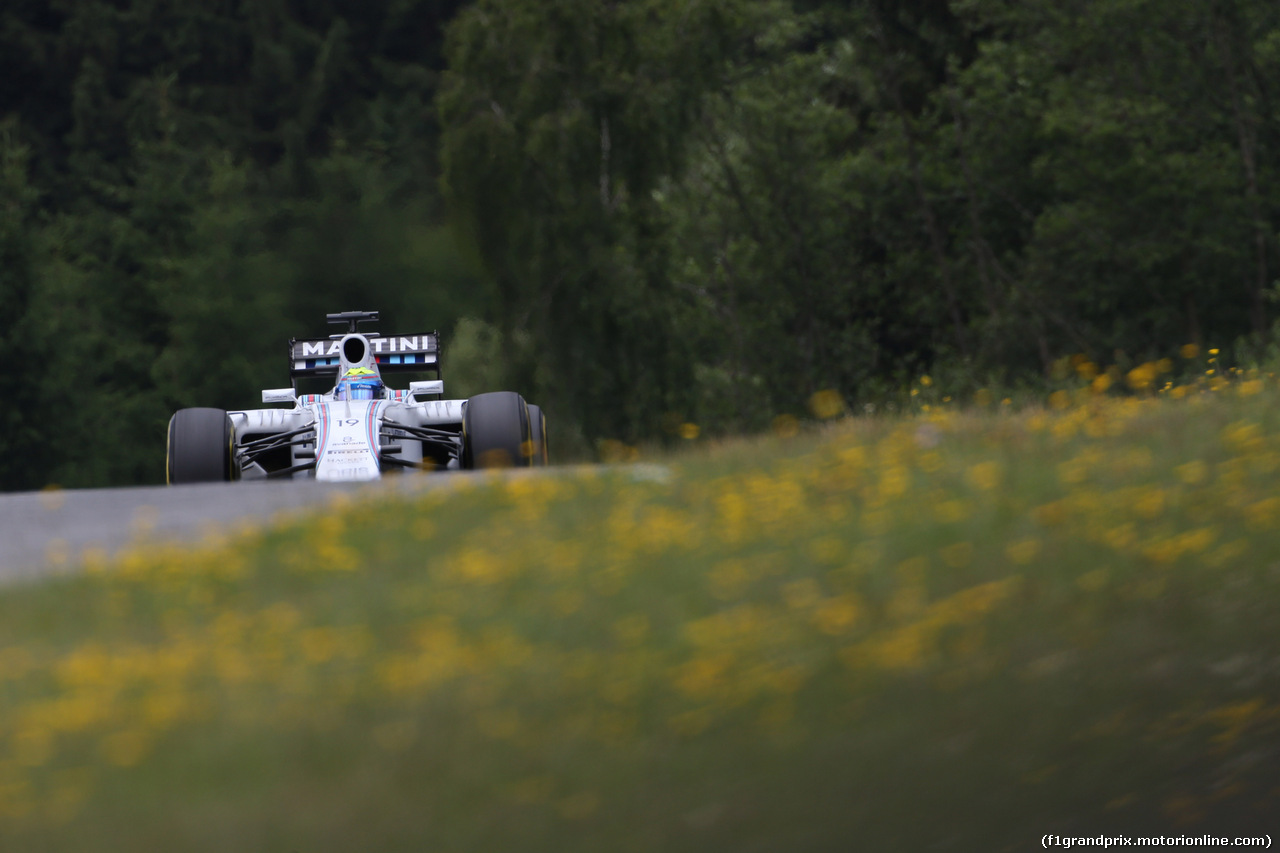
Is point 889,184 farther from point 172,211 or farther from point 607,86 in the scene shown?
point 172,211

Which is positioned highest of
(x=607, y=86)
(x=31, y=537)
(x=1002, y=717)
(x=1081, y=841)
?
(x=607, y=86)

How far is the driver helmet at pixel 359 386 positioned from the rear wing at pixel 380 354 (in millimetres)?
583

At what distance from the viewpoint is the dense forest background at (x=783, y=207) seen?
28156mm

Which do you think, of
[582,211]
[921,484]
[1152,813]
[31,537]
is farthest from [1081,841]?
[582,211]

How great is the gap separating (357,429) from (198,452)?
1200 millimetres

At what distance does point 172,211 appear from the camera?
46.9 meters

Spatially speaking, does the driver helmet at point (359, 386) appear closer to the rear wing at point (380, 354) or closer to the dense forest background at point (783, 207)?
the rear wing at point (380, 354)

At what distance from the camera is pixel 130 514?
29.0ft

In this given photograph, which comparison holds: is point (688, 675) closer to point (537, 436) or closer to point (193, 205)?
point (537, 436)

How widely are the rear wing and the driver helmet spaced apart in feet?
1.91

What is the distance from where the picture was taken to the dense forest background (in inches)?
1109

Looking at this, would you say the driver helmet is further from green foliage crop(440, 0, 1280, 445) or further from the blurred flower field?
green foliage crop(440, 0, 1280, 445)

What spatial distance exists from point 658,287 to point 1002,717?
26.8 meters

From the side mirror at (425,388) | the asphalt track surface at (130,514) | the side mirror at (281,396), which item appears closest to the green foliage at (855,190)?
the side mirror at (281,396)
